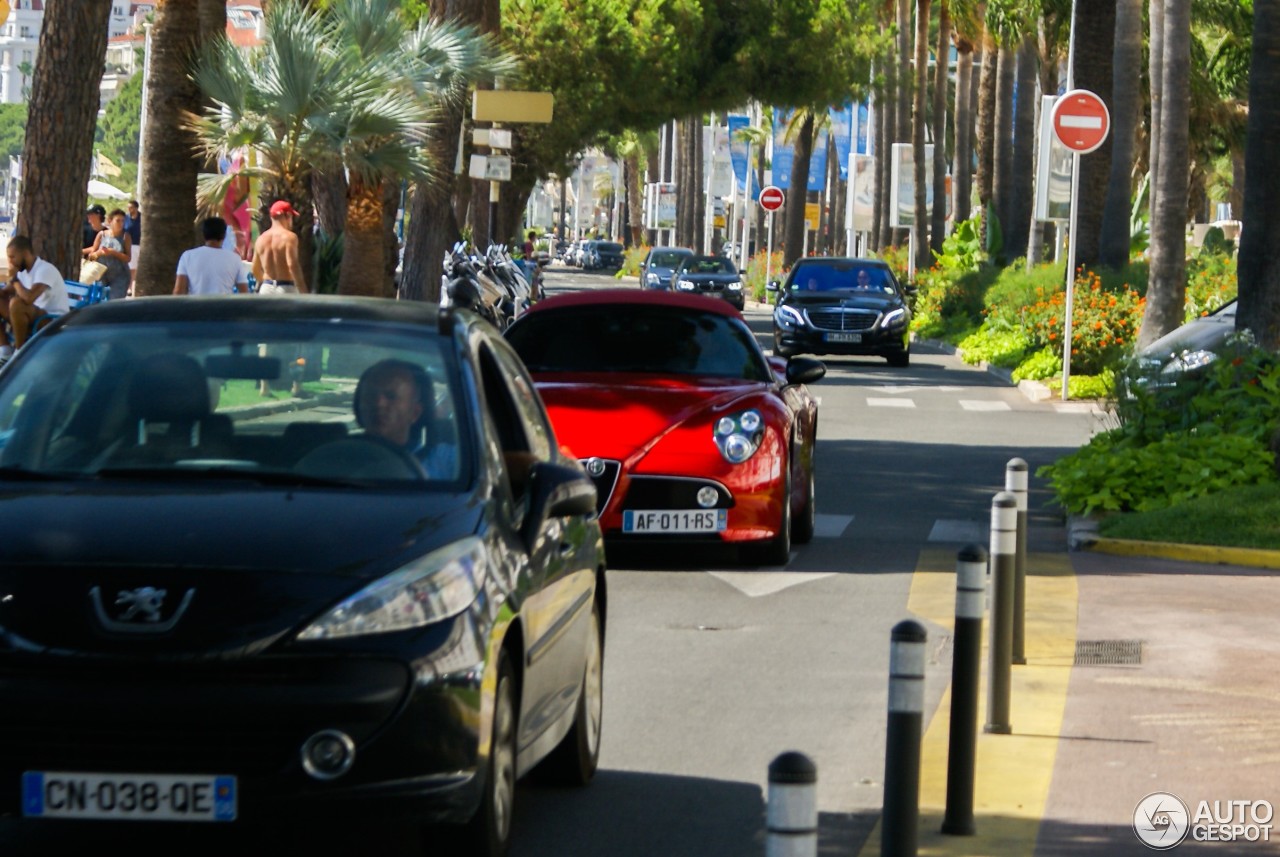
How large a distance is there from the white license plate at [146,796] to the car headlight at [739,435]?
687 centimetres

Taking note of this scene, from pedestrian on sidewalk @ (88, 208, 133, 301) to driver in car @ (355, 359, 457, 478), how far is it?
2080 cm

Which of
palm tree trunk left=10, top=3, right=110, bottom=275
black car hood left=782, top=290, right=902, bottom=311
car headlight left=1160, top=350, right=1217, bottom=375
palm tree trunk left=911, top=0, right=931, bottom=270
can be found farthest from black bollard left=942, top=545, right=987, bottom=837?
palm tree trunk left=911, top=0, right=931, bottom=270

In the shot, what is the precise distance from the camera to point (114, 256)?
27094mm

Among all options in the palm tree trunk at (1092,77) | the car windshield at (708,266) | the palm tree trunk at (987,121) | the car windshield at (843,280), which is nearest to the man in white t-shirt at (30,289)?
the car windshield at (843,280)

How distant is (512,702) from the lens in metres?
5.92

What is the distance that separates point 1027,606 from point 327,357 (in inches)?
216

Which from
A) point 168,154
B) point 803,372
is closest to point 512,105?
point 168,154

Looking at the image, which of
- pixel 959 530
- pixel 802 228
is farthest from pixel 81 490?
pixel 802 228

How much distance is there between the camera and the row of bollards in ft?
11.8

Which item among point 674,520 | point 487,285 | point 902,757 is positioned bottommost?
point 487,285

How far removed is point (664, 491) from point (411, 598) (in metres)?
6.45

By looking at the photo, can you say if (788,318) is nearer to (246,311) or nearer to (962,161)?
(962,161)

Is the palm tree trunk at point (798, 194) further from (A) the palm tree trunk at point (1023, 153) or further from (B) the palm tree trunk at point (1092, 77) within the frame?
(B) the palm tree trunk at point (1092, 77)

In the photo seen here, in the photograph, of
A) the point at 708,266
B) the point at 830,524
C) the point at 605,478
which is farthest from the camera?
the point at 708,266
